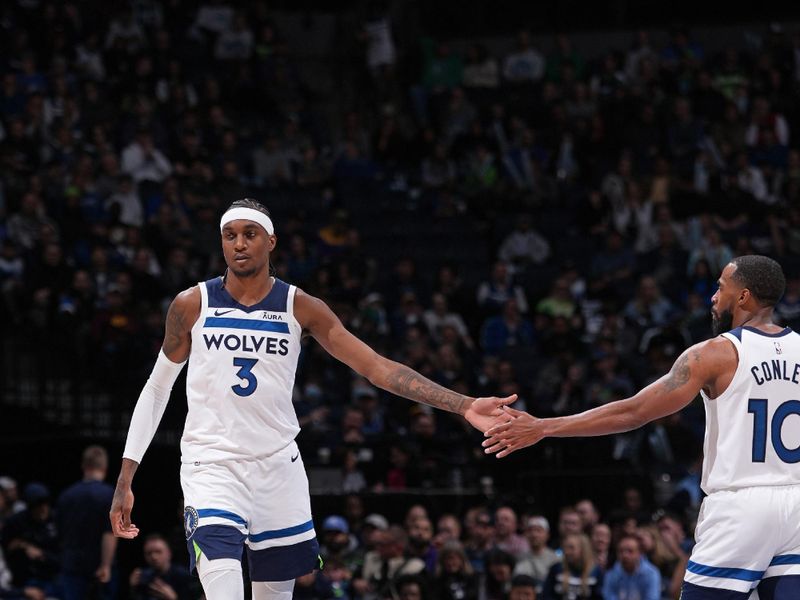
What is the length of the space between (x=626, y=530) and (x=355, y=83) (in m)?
11.6

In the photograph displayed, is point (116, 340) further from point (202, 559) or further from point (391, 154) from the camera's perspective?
point (202, 559)

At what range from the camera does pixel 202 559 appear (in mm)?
7047

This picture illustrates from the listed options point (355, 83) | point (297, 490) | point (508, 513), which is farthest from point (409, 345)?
point (297, 490)

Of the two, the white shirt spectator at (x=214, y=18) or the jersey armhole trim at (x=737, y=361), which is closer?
the jersey armhole trim at (x=737, y=361)

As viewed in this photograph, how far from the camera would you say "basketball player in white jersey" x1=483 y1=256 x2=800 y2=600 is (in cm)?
657

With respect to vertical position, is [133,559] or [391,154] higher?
[391,154]

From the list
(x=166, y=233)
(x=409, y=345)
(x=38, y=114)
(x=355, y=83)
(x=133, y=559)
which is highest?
(x=355, y=83)

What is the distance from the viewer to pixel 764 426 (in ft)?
21.8

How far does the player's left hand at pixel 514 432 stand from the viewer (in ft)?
24.1

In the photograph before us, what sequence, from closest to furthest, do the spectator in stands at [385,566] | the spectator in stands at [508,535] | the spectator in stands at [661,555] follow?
the spectator in stands at [385,566]
the spectator in stands at [661,555]
the spectator in stands at [508,535]

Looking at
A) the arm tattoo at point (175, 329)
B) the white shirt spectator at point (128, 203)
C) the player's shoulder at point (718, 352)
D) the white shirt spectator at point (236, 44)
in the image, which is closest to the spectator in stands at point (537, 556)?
the arm tattoo at point (175, 329)

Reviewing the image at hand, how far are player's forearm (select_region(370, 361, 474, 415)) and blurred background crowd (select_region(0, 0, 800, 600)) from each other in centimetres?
482

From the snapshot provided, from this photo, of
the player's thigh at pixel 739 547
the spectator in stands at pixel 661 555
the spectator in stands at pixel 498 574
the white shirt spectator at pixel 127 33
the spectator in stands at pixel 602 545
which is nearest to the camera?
the player's thigh at pixel 739 547

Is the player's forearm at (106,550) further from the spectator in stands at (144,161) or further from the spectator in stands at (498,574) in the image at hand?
the spectator in stands at (144,161)
